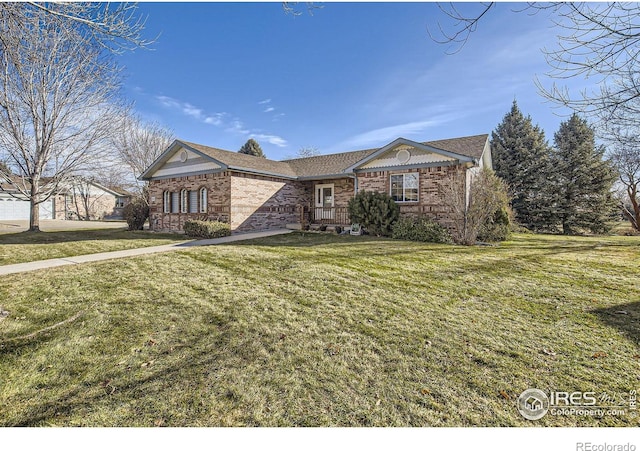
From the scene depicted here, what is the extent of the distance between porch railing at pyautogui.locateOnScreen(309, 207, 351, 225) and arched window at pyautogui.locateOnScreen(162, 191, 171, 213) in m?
8.84

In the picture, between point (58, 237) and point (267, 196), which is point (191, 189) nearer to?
point (267, 196)

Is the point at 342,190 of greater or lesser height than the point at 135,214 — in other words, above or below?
above

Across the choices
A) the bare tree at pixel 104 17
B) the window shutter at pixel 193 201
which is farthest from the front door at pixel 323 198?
the bare tree at pixel 104 17

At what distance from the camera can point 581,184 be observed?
68.6ft

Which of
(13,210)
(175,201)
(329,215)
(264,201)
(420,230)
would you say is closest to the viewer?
(420,230)

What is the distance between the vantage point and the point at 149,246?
10.8 meters

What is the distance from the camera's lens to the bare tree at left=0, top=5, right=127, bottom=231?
1283 cm

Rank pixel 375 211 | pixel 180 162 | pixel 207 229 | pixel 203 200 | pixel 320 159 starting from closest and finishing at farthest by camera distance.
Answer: pixel 207 229 < pixel 375 211 < pixel 203 200 < pixel 180 162 < pixel 320 159

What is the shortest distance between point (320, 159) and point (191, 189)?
29.6 feet

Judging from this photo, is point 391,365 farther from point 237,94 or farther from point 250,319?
point 237,94

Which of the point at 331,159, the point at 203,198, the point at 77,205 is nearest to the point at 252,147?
the point at 331,159

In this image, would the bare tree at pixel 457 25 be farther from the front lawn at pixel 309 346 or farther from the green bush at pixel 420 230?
the green bush at pixel 420 230

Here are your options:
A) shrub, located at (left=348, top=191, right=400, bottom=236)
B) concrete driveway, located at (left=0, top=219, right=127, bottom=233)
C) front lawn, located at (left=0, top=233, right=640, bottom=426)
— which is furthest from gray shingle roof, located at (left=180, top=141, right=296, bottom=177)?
concrete driveway, located at (left=0, top=219, right=127, bottom=233)

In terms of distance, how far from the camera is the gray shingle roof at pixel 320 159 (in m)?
14.0
